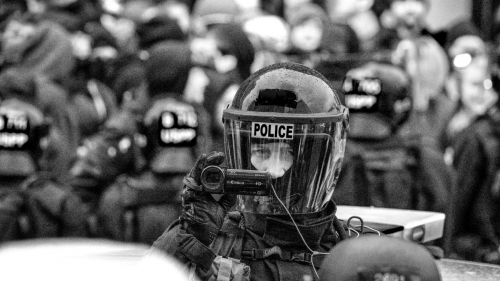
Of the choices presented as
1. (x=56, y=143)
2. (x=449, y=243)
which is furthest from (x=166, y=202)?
(x=449, y=243)

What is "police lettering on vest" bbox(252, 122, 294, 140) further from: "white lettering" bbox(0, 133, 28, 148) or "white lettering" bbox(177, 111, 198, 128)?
"white lettering" bbox(0, 133, 28, 148)

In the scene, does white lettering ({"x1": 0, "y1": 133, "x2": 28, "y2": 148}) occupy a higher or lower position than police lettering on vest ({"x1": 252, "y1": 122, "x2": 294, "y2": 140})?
lower

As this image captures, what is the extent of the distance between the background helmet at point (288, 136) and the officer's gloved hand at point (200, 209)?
10 centimetres

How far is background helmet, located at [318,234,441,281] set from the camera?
120cm

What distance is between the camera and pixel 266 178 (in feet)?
5.65

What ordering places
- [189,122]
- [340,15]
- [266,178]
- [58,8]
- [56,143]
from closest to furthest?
1. [266,178]
2. [189,122]
3. [56,143]
4. [58,8]
5. [340,15]

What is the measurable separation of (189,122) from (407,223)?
9.34 feet

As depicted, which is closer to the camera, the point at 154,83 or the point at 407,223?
the point at 407,223

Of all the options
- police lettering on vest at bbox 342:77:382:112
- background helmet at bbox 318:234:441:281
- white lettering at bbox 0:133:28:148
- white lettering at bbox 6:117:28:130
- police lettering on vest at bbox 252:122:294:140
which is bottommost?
white lettering at bbox 0:133:28:148

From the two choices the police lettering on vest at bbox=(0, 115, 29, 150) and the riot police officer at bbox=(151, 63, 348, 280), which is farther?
the police lettering on vest at bbox=(0, 115, 29, 150)

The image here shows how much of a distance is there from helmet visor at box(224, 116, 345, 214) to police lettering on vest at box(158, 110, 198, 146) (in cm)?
317

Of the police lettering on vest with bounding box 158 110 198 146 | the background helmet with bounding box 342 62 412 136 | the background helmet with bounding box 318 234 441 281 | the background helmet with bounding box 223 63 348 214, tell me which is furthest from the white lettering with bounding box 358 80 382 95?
the background helmet with bounding box 318 234 441 281

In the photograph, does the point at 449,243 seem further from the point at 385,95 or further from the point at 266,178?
the point at 266,178

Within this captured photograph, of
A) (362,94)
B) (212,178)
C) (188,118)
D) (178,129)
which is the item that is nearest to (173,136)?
(178,129)
